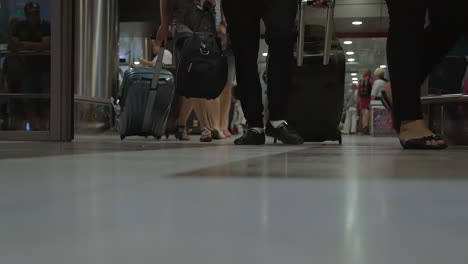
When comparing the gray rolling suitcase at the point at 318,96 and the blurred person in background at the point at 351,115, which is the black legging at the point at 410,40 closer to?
the gray rolling suitcase at the point at 318,96

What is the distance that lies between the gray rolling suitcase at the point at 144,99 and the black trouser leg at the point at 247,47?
54.8 inches

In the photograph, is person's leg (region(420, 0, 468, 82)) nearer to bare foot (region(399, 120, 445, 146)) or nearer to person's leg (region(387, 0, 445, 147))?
person's leg (region(387, 0, 445, 147))

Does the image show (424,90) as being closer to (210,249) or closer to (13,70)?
(13,70)

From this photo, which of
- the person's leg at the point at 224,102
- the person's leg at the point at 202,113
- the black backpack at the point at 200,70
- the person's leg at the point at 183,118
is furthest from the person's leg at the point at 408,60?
the person's leg at the point at 183,118

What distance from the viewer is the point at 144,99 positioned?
4.19 meters

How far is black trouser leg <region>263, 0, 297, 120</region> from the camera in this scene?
107 inches

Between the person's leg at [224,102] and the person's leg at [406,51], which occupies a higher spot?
the person's leg at [406,51]

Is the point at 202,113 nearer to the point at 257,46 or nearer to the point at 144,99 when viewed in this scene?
the point at 144,99

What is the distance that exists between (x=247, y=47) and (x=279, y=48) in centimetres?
15

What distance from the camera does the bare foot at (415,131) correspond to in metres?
2.18

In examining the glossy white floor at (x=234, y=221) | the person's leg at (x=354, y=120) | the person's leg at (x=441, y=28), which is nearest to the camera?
the glossy white floor at (x=234, y=221)

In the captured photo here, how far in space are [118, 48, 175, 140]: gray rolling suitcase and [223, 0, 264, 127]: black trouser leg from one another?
4.56 feet

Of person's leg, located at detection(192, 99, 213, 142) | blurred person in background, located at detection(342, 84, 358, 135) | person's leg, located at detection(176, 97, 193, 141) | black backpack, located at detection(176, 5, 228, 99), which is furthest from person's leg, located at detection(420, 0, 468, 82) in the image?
blurred person in background, located at detection(342, 84, 358, 135)

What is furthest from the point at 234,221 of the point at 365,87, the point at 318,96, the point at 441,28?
the point at 365,87
